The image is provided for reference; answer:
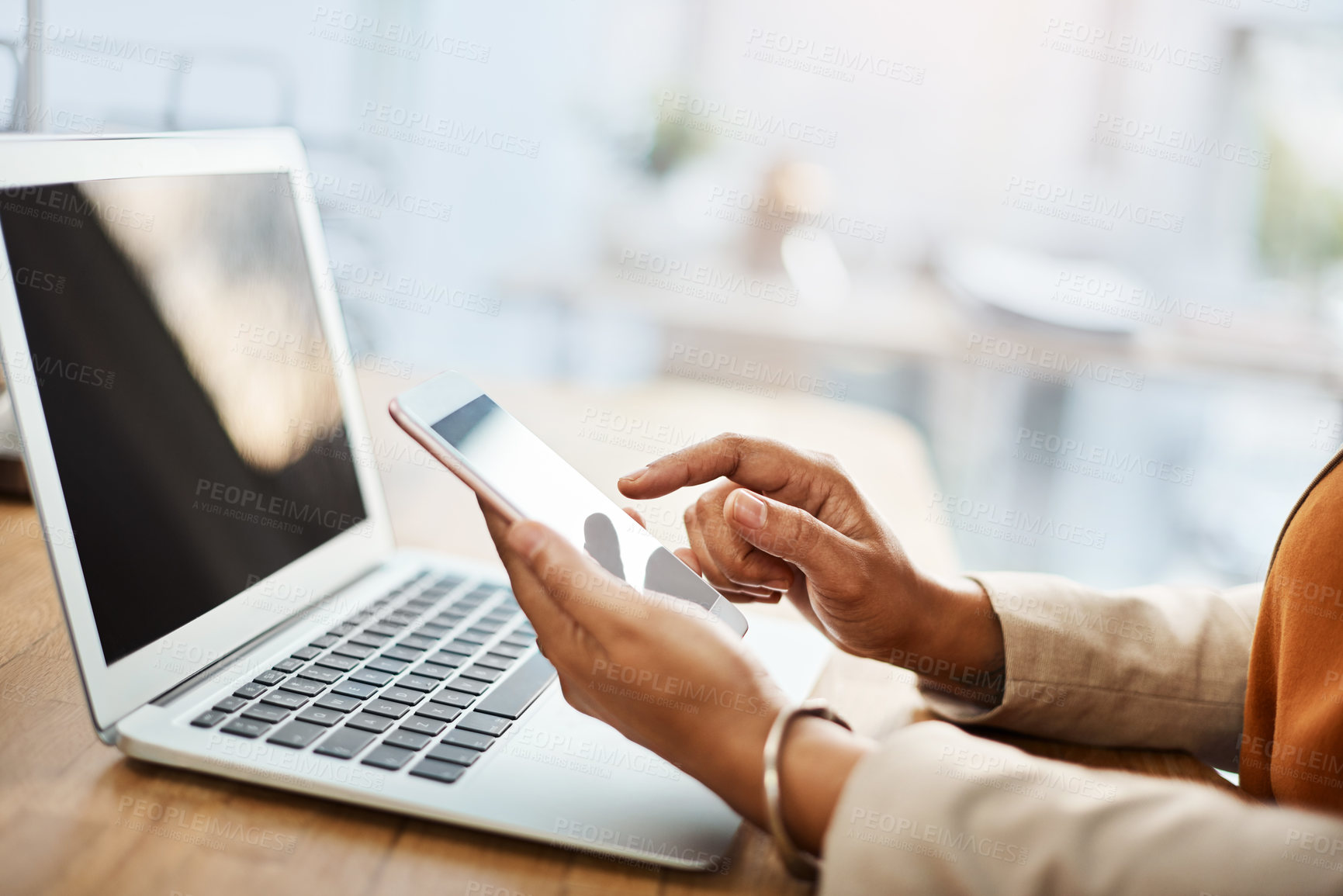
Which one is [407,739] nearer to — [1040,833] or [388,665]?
[388,665]

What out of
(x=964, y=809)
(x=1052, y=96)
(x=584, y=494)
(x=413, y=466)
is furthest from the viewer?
(x=1052, y=96)

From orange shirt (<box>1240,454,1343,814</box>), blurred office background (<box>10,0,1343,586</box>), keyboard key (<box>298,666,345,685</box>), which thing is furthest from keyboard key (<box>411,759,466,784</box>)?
blurred office background (<box>10,0,1343,586</box>)

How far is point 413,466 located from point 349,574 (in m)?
0.41

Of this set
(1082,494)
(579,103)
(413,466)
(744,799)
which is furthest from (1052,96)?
(744,799)

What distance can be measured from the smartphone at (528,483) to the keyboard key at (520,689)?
80mm

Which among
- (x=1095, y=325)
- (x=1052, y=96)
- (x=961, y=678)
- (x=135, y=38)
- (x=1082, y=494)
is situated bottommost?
(x=1082, y=494)

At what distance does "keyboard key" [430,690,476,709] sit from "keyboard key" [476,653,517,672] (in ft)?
0.16

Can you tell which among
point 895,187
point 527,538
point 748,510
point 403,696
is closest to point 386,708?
point 403,696

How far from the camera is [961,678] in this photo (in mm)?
688

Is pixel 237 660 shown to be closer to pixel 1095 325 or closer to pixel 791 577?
pixel 791 577

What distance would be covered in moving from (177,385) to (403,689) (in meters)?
0.23

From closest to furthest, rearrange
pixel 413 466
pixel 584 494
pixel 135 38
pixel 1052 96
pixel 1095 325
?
pixel 584 494 < pixel 413 466 < pixel 1095 325 < pixel 135 38 < pixel 1052 96

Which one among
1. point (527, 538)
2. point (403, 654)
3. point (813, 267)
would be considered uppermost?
point (527, 538)

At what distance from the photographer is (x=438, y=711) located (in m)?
0.55
